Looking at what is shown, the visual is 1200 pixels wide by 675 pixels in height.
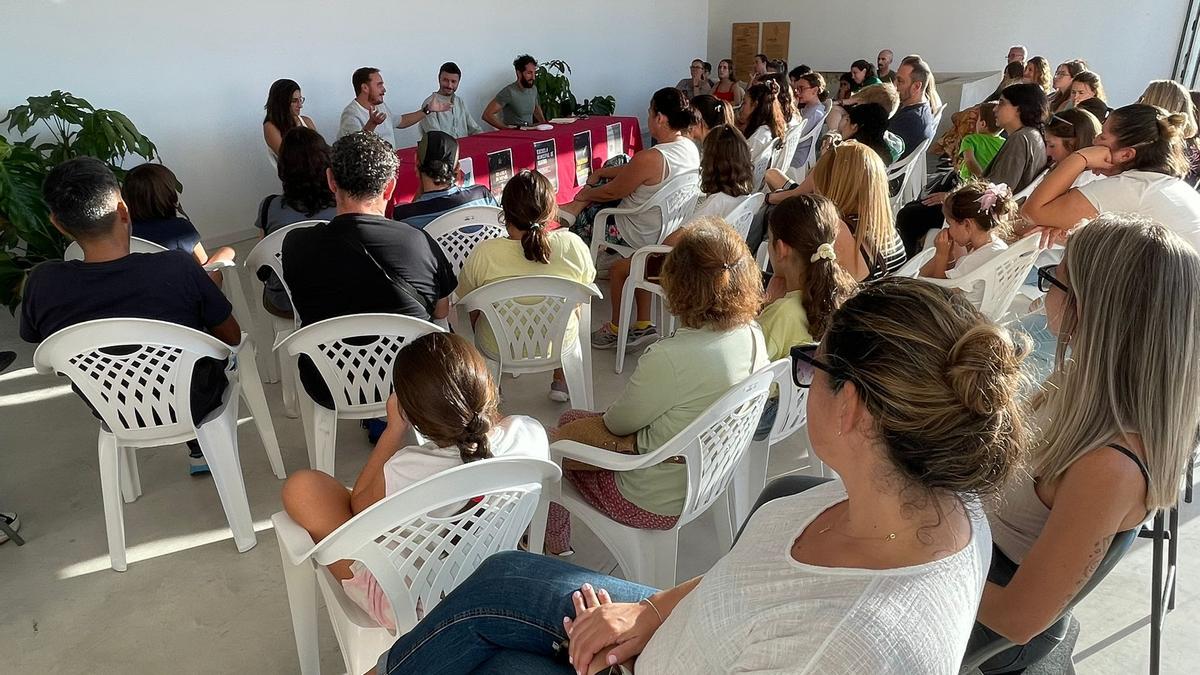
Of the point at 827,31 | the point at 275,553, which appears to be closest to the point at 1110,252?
the point at 275,553

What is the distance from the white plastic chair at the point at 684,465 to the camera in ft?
5.41

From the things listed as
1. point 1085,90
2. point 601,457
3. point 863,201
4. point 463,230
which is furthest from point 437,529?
point 1085,90

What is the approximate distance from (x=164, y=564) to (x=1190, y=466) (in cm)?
266

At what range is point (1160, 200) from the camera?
253 cm

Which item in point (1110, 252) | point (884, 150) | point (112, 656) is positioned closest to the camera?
point (1110, 252)

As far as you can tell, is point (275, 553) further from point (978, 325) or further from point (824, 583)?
point (978, 325)

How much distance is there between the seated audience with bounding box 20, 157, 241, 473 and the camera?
2.13 m

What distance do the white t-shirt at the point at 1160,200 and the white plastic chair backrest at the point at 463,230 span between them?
2.26 metres

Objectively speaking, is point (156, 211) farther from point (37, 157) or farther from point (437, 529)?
point (437, 529)

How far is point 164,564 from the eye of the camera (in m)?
2.26

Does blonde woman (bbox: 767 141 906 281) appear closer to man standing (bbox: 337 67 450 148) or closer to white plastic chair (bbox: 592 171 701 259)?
white plastic chair (bbox: 592 171 701 259)

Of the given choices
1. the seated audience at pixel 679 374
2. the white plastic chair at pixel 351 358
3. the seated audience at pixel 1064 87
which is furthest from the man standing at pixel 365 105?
the seated audience at pixel 1064 87

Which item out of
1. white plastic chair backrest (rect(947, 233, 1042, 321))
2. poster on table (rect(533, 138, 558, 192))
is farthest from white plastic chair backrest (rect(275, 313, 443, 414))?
poster on table (rect(533, 138, 558, 192))

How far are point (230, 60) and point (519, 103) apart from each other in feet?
8.66
